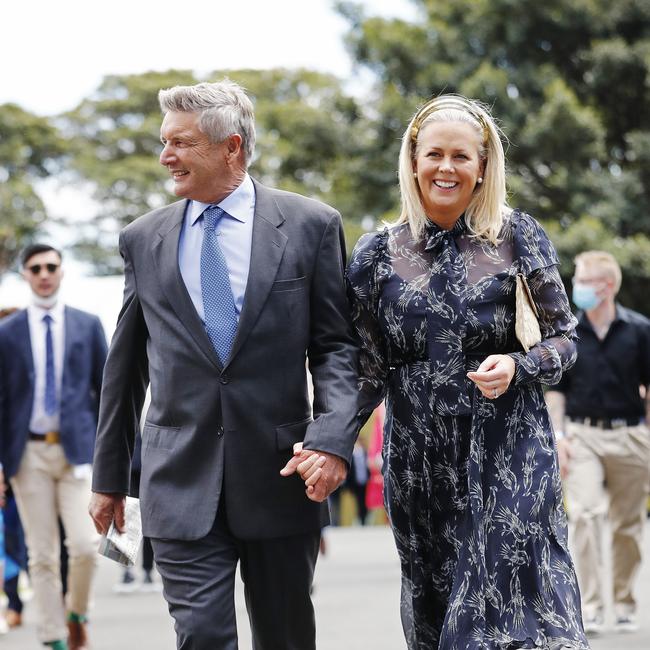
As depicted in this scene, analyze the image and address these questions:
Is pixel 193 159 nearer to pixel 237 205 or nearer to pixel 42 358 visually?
pixel 237 205

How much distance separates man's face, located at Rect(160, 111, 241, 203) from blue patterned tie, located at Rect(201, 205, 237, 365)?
0.64ft

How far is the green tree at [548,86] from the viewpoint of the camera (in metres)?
23.3

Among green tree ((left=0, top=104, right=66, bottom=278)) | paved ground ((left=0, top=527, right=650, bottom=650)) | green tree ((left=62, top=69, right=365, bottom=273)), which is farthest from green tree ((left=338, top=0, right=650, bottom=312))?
green tree ((left=0, top=104, right=66, bottom=278))

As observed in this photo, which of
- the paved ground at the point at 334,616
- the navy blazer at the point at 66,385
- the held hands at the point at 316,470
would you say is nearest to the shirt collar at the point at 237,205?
the held hands at the point at 316,470

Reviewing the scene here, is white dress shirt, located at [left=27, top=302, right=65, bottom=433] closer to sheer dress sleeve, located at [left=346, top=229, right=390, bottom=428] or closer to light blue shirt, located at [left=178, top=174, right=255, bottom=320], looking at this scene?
light blue shirt, located at [left=178, top=174, right=255, bottom=320]

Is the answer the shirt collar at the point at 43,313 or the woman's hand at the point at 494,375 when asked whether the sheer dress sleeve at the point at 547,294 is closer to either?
the woman's hand at the point at 494,375

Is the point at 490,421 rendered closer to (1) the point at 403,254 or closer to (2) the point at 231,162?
(1) the point at 403,254

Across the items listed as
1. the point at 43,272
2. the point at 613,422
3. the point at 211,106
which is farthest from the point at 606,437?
the point at 211,106

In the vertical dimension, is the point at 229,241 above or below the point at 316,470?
above

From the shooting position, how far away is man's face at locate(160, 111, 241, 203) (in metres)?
4.79

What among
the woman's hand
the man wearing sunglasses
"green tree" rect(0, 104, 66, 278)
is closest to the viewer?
the woman's hand

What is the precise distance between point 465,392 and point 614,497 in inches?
184

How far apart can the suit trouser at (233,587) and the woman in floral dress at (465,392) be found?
0.40 metres

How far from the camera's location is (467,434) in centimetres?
474
